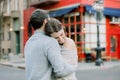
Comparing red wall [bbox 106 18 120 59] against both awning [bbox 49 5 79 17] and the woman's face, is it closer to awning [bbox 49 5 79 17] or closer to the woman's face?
awning [bbox 49 5 79 17]

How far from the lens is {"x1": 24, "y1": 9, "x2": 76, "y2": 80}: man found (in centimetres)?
377

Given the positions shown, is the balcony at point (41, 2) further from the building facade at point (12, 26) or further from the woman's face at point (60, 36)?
the woman's face at point (60, 36)

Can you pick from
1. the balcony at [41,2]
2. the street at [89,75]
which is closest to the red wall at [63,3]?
the balcony at [41,2]

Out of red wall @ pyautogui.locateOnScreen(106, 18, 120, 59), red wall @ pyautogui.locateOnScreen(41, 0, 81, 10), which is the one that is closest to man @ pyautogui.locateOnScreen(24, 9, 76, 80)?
red wall @ pyautogui.locateOnScreen(41, 0, 81, 10)

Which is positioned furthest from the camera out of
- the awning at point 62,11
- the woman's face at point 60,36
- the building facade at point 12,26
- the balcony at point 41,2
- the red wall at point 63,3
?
the building facade at point 12,26

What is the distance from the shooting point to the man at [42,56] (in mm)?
3766

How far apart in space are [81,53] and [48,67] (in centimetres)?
2569

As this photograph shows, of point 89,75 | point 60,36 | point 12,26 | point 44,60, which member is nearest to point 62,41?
point 60,36

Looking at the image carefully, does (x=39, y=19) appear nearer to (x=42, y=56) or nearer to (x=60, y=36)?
(x=60, y=36)

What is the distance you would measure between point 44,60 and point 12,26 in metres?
38.0

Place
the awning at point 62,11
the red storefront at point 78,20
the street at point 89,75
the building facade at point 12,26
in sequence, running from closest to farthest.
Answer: the street at point 89,75
the red storefront at point 78,20
the awning at point 62,11
the building facade at point 12,26

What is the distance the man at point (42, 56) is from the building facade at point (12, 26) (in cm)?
3484

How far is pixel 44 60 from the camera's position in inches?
152

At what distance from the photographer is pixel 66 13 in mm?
30922
